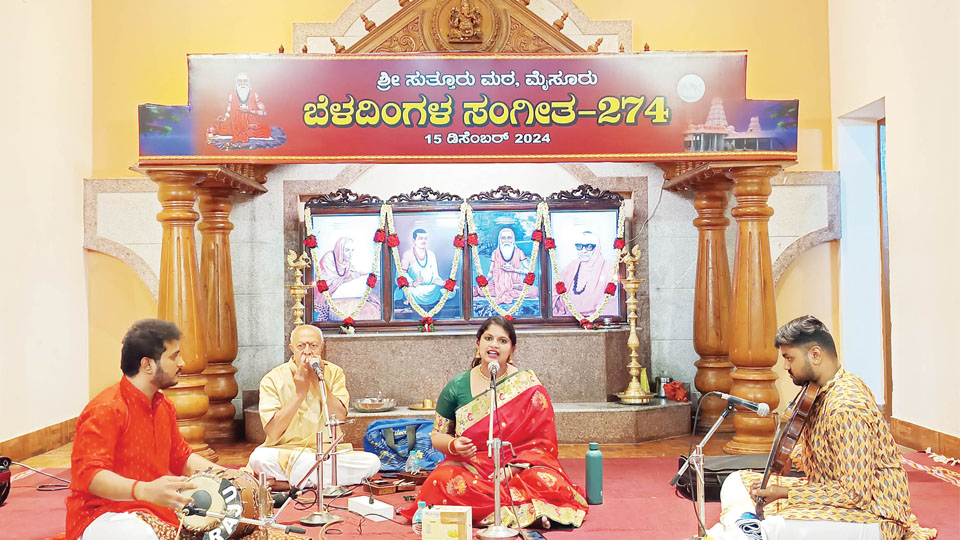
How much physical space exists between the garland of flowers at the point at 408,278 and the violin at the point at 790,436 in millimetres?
5538

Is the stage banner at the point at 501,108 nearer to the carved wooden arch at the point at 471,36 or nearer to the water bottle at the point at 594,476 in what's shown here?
the carved wooden arch at the point at 471,36

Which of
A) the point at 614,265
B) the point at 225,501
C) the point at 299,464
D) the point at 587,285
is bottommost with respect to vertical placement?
the point at 299,464

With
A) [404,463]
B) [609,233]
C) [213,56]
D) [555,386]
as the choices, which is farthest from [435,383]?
[213,56]

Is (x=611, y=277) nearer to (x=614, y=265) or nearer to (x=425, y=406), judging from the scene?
(x=614, y=265)

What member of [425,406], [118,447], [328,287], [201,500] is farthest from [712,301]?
[118,447]

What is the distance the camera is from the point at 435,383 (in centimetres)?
923

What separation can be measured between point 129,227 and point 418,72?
13.6 ft

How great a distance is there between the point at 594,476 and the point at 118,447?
3219 mm

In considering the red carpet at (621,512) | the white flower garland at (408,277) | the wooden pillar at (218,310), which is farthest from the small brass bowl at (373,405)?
the red carpet at (621,512)

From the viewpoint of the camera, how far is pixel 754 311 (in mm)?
7590

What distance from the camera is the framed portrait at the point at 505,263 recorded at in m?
9.84

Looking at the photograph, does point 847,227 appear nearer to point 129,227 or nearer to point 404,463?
point 404,463

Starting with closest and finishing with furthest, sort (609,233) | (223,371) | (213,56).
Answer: (213,56) < (223,371) < (609,233)

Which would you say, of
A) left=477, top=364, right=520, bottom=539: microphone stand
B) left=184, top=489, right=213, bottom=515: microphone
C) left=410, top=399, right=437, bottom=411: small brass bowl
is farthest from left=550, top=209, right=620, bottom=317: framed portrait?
left=184, top=489, right=213, bottom=515: microphone
